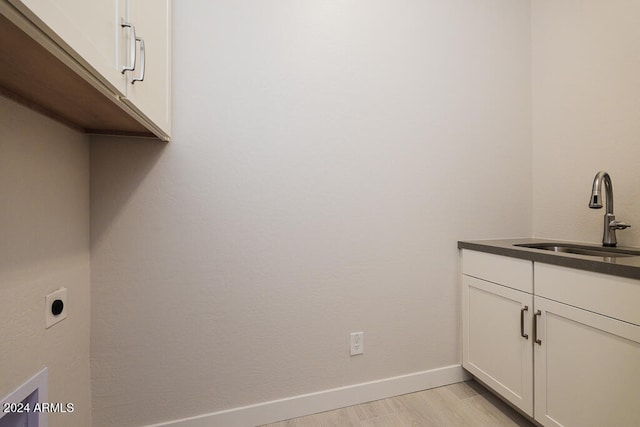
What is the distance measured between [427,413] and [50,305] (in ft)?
5.51

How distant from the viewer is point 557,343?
1143 mm

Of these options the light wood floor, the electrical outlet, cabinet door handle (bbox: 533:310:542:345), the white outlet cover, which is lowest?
the light wood floor

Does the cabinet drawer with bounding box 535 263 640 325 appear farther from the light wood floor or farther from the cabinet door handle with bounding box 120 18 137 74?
the cabinet door handle with bounding box 120 18 137 74

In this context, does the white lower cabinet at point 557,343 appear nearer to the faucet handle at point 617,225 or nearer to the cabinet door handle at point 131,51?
the faucet handle at point 617,225

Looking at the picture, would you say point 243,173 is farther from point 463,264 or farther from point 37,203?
point 463,264

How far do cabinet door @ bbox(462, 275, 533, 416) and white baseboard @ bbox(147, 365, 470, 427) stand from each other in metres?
0.20

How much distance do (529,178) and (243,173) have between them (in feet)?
6.04

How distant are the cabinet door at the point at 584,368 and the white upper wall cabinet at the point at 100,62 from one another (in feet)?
5.59

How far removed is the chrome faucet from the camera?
131 centimetres

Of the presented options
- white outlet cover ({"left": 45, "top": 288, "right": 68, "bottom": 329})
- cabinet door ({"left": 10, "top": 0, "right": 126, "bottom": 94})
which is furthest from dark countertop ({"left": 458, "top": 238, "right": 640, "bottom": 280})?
white outlet cover ({"left": 45, "top": 288, "right": 68, "bottom": 329})

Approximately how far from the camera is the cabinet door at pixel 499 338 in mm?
1264

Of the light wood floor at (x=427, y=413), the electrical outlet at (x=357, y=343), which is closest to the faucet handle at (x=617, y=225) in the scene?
the light wood floor at (x=427, y=413)

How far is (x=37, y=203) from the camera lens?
884mm

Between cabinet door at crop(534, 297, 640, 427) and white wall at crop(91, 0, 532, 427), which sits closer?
cabinet door at crop(534, 297, 640, 427)
